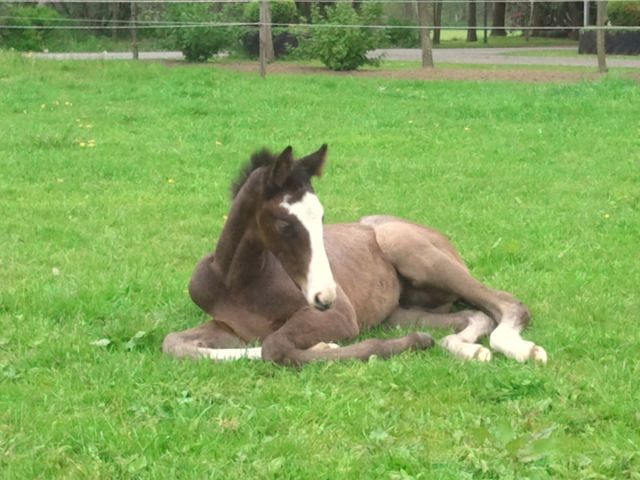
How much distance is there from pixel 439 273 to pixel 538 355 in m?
0.96

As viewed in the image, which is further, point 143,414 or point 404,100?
point 404,100

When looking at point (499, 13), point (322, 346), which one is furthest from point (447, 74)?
point (499, 13)

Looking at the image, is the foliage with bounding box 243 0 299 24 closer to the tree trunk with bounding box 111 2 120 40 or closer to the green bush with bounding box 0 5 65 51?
the green bush with bounding box 0 5 65 51

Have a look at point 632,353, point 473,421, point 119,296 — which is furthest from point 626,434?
point 119,296

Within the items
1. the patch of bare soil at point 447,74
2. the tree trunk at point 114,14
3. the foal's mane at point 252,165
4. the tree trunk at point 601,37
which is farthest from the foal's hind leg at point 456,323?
the tree trunk at point 114,14

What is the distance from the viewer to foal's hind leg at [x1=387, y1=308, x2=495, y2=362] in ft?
18.2

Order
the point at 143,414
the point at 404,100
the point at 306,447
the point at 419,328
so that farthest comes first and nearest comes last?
the point at 404,100 → the point at 419,328 → the point at 143,414 → the point at 306,447

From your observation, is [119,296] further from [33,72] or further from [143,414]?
[33,72]

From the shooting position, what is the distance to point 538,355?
5.38 m

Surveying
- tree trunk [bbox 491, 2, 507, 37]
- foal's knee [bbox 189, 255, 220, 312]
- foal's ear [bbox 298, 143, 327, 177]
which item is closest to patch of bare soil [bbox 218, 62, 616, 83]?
foal's knee [bbox 189, 255, 220, 312]

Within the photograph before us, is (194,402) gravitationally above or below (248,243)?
below

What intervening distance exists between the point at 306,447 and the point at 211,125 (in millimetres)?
10667

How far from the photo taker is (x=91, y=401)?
4.89 metres

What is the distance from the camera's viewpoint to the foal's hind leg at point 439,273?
6047 millimetres
